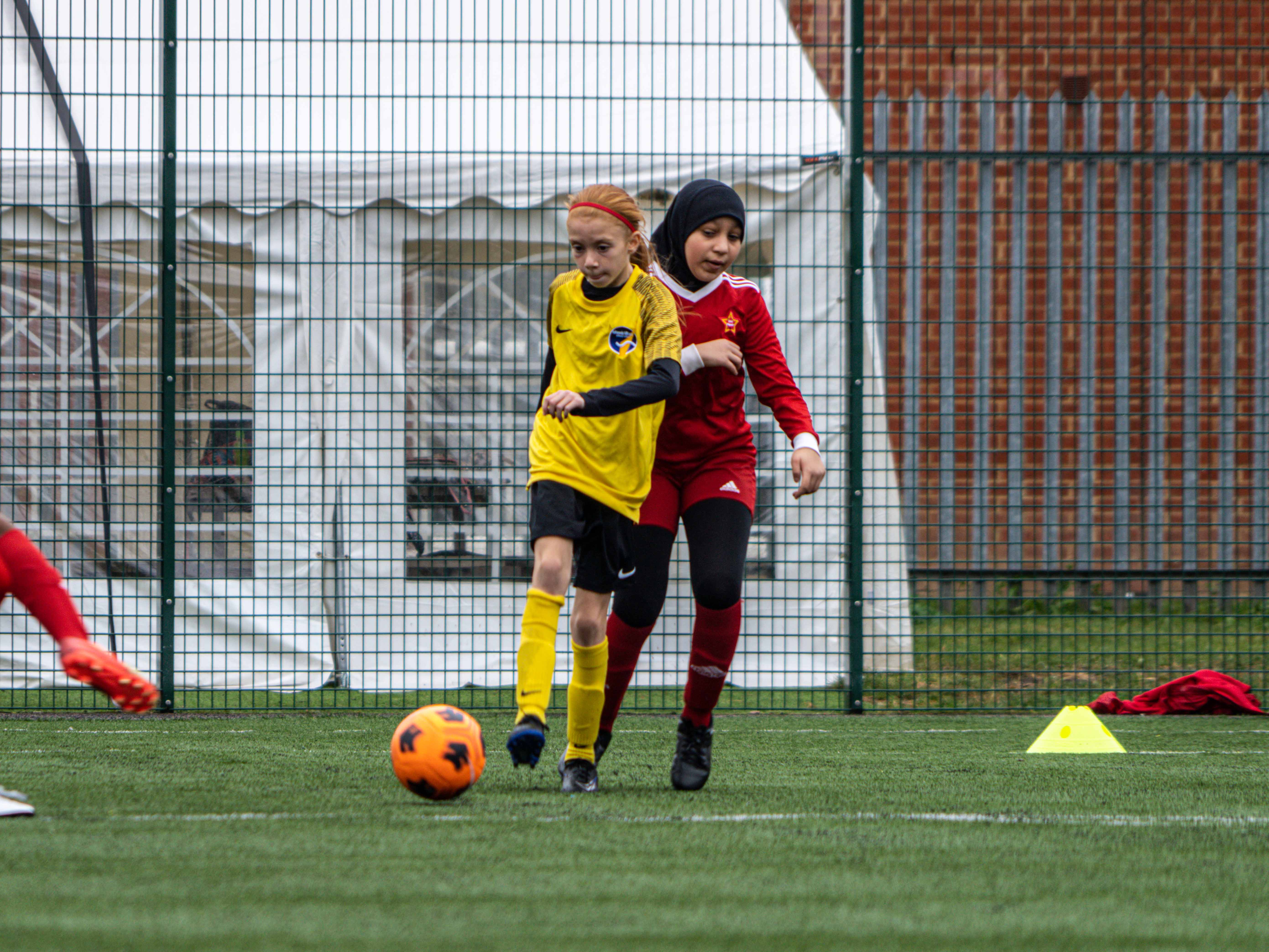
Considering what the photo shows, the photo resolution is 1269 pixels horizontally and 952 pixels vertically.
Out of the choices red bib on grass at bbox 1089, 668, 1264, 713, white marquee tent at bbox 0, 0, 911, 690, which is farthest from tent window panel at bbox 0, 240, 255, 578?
red bib on grass at bbox 1089, 668, 1264, 713

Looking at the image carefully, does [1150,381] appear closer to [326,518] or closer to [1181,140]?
[1181,140]

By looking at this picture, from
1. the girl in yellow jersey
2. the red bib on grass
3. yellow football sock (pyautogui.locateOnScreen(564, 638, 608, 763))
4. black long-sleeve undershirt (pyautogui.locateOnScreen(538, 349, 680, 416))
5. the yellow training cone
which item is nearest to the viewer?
black long-sleeve undershirt (pyautogui.locateOnScreen(538, 349, 680, 416))

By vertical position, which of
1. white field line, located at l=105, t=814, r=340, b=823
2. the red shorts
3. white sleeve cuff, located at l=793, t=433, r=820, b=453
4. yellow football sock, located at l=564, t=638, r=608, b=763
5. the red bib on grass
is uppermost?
white sleeve cuff, located at l=793, t=433, r=820, b=453

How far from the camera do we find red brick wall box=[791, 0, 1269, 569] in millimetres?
6586

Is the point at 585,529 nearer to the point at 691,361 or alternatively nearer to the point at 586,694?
the point at 586,694

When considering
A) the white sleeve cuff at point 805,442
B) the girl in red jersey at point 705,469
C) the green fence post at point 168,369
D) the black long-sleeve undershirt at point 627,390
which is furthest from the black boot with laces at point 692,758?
the green fence post at point 168,369

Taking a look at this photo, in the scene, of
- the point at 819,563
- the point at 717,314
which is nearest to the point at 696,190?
the point at 717,314

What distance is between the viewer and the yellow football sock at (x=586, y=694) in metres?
3.48

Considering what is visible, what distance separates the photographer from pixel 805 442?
3656mm

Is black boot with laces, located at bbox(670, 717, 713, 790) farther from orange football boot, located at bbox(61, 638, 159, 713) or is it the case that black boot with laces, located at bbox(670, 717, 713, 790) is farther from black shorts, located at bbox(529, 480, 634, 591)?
orange football boot, located at bbox(61, 638, 159, 713)

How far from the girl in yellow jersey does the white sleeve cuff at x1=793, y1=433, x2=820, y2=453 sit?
387 millimetres

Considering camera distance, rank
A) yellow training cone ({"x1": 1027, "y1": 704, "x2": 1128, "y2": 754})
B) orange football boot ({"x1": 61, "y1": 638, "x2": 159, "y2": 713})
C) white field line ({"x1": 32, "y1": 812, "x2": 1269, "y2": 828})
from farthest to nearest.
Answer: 1. yellow training cone ({"x1": 1027, "y1": 704, "x2": 1128, "y2": 754})
2. white field line ({"x1": 32, "y1": 812, "x2": 1269, "y2": 828})
3. orange football boot ({"x1": 61, "y1": 638, "x2": 159, "y2": 713})

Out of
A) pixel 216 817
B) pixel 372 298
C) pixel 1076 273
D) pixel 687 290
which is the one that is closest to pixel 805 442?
pixel 687 290

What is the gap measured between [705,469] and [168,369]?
3265 mm
